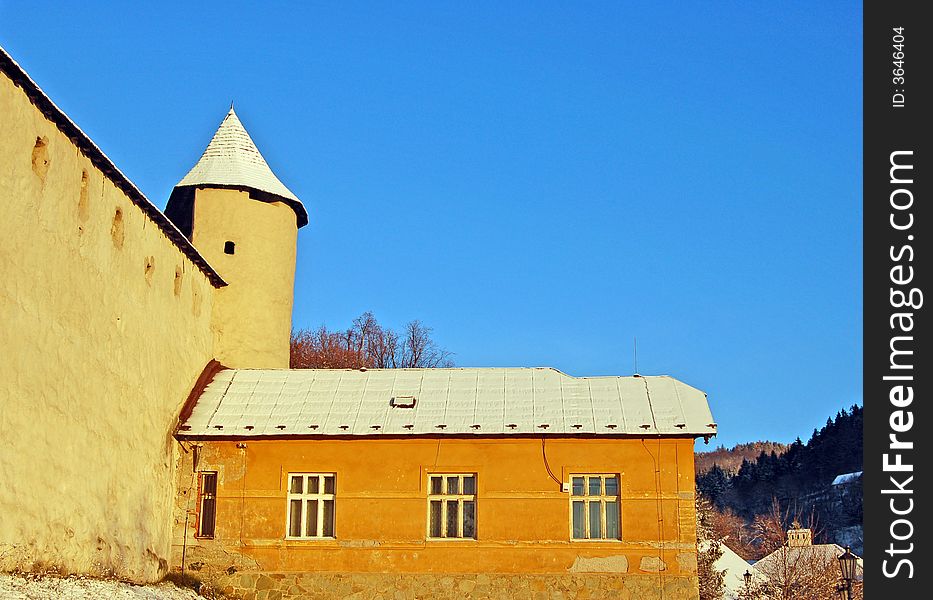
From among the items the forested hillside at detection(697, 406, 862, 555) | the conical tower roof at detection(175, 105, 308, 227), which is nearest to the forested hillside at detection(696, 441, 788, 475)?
the forested hillside at detection(697, 406, 862, 555)

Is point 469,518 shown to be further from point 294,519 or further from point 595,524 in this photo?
point 294,519

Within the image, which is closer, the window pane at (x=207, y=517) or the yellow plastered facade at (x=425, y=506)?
the yellow plastered facade at (x=425, y=506)

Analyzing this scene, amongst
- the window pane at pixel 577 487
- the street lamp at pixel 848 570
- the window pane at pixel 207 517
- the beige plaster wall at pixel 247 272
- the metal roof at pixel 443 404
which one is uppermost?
the beige plaster wall at pixel 247 272

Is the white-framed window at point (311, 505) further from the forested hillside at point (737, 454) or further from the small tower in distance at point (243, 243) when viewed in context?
the forested hillside at point (737, 454)

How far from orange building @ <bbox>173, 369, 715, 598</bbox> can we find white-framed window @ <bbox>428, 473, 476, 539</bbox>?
0.03 meters

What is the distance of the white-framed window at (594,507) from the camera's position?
22.5 metres

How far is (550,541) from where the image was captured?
22.5 meters

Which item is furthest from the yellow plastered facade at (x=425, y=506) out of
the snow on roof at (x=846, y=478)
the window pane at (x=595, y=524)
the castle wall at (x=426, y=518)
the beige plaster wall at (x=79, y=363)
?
the snow on roof at (x=846, y=478)

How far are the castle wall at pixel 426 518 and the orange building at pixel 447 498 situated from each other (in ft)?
0.09

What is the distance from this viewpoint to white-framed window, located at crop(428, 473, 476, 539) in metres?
22.8

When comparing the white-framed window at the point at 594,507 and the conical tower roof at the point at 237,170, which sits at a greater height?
the conical tower roof at the point at 237,170

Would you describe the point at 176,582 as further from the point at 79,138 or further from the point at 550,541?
the point at 79,138

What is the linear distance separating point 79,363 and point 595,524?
10.3m

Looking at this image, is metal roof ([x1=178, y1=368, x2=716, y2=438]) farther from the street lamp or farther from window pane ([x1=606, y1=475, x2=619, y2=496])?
the street lamp
